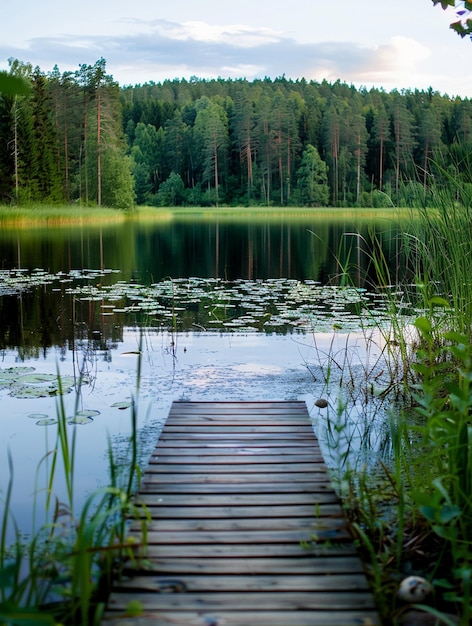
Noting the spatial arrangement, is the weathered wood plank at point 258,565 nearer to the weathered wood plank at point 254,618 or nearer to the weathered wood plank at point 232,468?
the weathered wood plank at point 254,618

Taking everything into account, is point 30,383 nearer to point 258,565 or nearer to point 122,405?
point 122,405

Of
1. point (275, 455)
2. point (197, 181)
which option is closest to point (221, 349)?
point (275, 455)

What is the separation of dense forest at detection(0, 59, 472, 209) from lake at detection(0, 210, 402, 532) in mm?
26392

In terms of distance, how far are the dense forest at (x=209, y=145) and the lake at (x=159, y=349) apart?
26.4 meters

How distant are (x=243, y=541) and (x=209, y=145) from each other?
74.2m

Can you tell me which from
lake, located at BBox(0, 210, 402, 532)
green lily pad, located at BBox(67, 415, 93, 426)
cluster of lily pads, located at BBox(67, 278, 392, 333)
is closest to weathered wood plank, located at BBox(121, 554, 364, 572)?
lake, located at BBox(0, 210, 402, 532)

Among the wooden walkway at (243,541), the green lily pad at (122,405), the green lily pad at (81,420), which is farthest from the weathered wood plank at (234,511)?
the green lily pad at (122,405)

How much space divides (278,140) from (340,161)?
6.77 meters

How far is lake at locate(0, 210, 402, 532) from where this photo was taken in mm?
4395

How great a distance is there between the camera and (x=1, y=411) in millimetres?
4895

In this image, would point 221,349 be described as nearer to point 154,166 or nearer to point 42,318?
point 42,318

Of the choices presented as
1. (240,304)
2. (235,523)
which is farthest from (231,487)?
(240,304)

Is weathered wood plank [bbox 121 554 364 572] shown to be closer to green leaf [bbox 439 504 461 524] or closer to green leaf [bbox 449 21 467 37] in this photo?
green leaf [bbox 439 504 461 524]

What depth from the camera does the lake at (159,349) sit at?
4.39m
